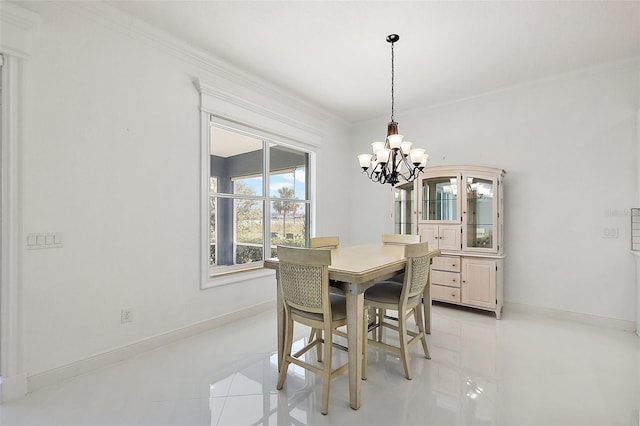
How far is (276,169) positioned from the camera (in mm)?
4113

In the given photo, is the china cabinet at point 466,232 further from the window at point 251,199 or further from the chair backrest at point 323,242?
the window at point 251,199

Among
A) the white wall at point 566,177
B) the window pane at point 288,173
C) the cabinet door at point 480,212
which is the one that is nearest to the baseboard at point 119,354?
the window pane at point 288,173

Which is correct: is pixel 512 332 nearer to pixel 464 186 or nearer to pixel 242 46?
pixel 464 186

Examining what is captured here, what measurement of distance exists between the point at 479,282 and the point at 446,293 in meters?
0.42

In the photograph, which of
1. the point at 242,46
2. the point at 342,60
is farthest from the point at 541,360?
the point at 242,46

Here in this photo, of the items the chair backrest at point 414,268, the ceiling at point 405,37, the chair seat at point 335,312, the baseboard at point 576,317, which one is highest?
the ceiling at point 405,37

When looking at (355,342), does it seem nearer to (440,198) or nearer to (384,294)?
(384,294)

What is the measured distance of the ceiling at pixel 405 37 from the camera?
93.3 inches

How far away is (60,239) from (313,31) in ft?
8.44

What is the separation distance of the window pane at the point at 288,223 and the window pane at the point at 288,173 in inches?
5.3

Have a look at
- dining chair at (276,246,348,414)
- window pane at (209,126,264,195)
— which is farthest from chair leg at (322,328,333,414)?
window pane at (209,126,264,195)

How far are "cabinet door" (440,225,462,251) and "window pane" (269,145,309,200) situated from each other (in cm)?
197

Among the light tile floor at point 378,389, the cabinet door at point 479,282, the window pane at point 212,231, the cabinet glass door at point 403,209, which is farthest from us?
the cabinet glass door at point 403,209

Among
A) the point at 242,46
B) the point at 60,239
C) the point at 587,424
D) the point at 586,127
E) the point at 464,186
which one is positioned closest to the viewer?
the point at 587,424
